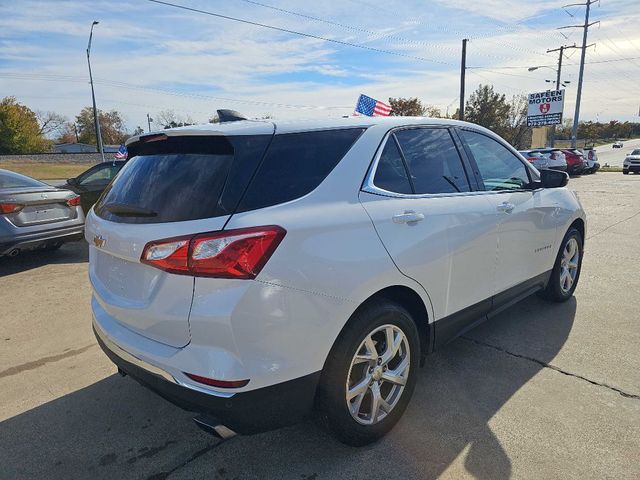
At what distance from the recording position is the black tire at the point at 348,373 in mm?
2184

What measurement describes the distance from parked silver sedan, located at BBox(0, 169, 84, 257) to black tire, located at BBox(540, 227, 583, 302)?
6159mm

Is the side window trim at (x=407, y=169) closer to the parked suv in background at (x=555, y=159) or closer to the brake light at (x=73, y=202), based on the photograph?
the brake light at (x=73, y=202)

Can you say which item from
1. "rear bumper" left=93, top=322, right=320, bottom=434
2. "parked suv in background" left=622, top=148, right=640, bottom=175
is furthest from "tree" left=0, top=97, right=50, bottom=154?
"rear bumper" left=93, top=322, right=320, bottom=434

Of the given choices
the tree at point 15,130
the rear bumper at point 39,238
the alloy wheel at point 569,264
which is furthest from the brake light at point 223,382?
the tree at point 15,130

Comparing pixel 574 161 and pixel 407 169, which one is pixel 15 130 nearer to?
pixel 574 161

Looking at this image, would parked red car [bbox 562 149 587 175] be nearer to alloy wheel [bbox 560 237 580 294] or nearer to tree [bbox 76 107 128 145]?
alloy wheel [bbox 560 237 580 294]

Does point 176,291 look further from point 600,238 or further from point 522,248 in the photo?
point 600,238

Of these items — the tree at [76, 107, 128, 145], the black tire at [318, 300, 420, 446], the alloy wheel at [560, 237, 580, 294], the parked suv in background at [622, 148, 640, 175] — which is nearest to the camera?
the black tire at [318, 300, 420, 446]

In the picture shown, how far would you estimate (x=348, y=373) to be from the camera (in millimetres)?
2227

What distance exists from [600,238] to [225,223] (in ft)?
25.6

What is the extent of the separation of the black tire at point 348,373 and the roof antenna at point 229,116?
142cm

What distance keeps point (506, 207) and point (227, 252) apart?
7.56ft

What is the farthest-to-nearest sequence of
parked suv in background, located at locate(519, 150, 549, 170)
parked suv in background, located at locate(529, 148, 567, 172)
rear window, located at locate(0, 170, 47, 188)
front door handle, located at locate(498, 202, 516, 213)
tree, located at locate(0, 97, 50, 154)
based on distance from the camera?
tree, located at locate(0, 97, 50, 154) < parked suv in background, located at locate(529, 148, 567, 172) < parked suv in background, located at locate(519, 150, 549, 170) < rear window, located at locate(0, 170, 47, 188) < front door handle, located at locate(498, 202, 516, 213)

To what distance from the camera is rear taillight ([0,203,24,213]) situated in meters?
5.68
